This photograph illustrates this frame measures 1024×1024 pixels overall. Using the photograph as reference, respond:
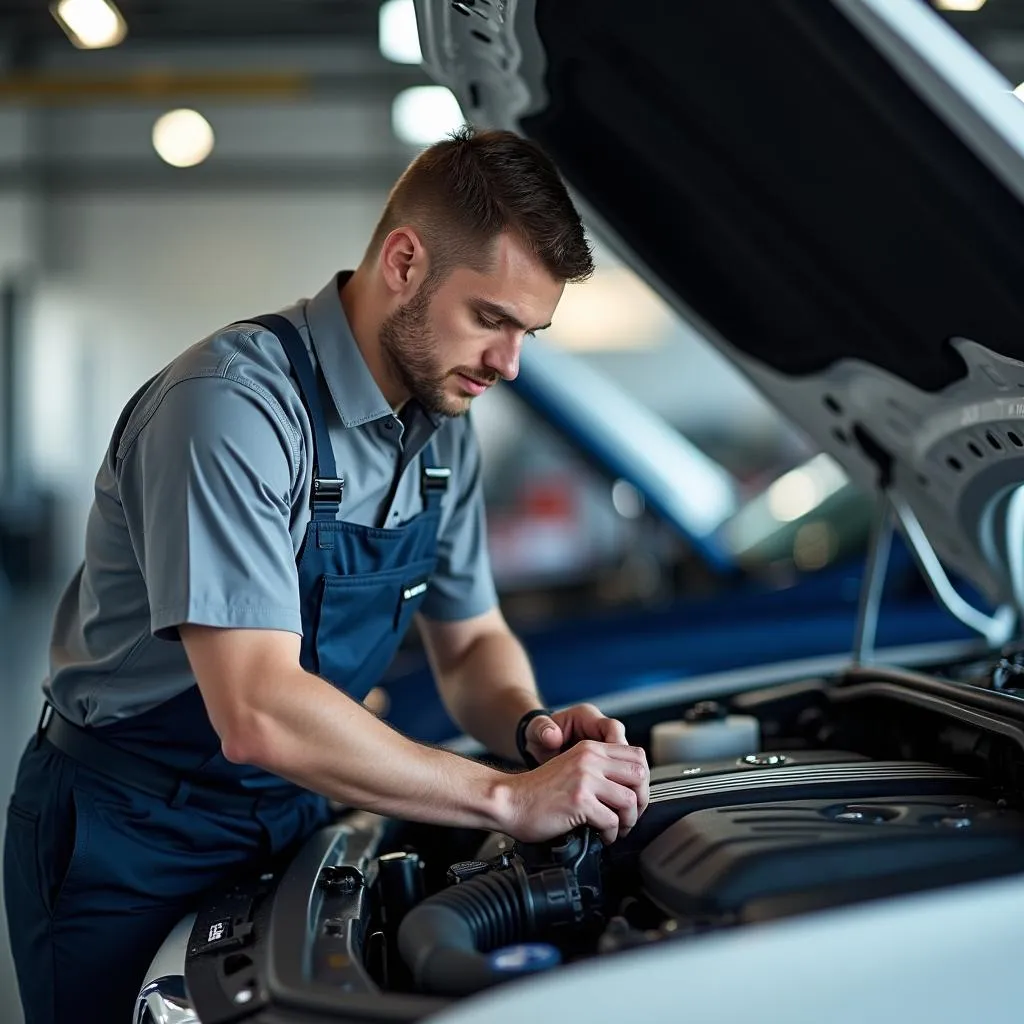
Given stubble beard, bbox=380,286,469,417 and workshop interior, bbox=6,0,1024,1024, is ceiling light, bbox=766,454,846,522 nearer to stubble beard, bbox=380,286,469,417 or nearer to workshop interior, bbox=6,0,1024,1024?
workshop interior, bbox=6,0,1024,1024

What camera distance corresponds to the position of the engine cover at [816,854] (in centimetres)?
98

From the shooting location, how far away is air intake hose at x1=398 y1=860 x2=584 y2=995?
0.96 m

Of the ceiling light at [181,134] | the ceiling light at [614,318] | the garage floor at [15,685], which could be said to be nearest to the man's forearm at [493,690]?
the garage floor at [15,685]

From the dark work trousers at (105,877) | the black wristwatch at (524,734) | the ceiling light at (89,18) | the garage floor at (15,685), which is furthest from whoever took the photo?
the ceiling light at (89,18)

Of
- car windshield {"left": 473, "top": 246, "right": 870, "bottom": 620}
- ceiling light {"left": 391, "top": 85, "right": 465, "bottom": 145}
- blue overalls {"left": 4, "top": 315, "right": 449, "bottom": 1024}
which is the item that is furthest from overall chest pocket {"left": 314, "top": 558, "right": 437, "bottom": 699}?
ceiling light {"left": 391, "top": 85, "right": 465, "bottom": 145}

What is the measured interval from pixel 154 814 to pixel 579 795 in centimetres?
50

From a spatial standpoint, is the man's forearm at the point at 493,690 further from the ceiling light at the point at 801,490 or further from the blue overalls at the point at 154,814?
the ceiling light at the point at 801,490

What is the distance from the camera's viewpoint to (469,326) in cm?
134

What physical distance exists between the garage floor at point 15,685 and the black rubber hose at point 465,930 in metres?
1.04

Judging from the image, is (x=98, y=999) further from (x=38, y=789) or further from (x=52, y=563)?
(x=52, y=563)

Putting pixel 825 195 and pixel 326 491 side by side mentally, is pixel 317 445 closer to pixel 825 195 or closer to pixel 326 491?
pixel 326 491

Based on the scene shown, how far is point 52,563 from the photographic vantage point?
10.1 metres

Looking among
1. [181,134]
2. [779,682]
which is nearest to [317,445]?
[779,682]

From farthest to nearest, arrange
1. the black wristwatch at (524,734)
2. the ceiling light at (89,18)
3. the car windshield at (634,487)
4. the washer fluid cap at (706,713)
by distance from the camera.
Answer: the ceiling light at (89,18) → the car windshield at (634,487) → the washer fluid cap at (706,713) → the black wristwatch at (524,734)
